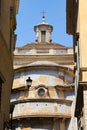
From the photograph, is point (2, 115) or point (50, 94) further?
point (50, 94)

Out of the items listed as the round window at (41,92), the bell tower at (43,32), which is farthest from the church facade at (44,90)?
the bell tower at (43,32)

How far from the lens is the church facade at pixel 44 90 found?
3612 cm

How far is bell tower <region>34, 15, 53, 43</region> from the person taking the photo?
5299 cm

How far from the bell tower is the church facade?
5.94m

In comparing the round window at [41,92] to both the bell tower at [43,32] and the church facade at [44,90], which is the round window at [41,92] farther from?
the bell tower at [43,32]

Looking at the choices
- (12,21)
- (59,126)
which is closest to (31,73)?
(59,126)

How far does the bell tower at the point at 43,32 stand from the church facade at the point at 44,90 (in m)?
5.94

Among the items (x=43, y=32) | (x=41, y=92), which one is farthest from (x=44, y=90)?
(x=43, y=32)

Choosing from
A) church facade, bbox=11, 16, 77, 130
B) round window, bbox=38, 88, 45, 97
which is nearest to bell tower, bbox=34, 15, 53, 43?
church facade, bbox=11, 16, 77, 130

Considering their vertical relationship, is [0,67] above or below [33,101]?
above

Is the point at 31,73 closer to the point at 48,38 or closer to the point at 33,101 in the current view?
the point at 33,101

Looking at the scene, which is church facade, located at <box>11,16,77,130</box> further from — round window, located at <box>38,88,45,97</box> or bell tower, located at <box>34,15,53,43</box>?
bell tower, located at <box>34,15,53,43</box>

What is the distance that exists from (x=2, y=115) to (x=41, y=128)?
774 inches

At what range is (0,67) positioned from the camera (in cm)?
1537
